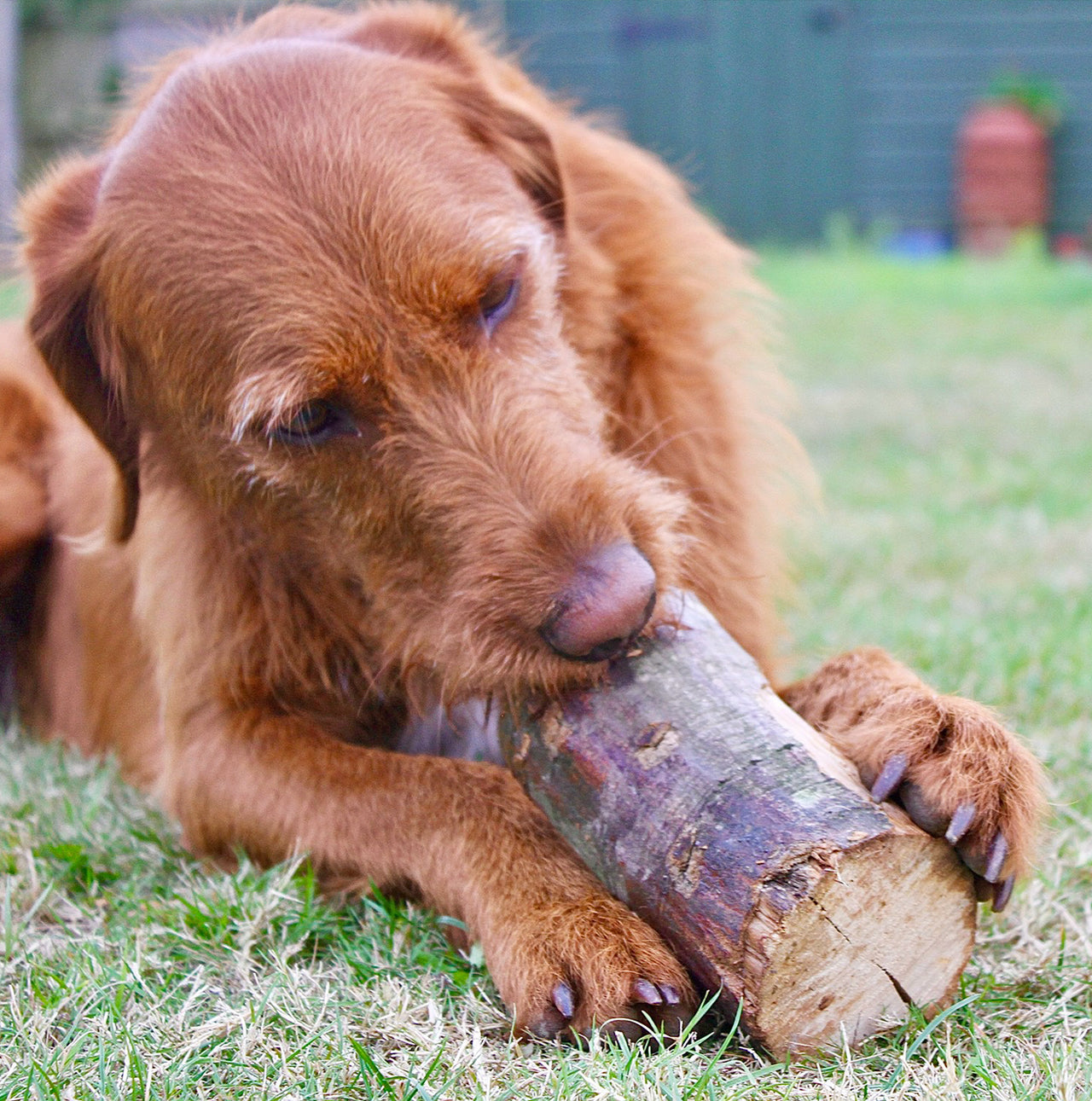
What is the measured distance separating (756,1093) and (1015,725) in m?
1.77

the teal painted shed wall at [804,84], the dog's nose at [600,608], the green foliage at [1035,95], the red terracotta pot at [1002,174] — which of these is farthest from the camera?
the teal painted shed wall at [804,84]

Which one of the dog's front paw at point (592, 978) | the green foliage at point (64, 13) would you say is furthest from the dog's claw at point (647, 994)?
the green foliage at point (64, 13)

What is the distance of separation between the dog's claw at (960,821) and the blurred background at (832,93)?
13862 millimetres

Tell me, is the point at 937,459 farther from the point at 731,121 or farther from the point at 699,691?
the point at 731,121

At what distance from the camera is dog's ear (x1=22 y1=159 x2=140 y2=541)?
2910mm

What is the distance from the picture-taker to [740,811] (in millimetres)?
2076

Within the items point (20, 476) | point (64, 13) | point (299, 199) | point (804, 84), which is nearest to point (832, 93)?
point (804, 84)

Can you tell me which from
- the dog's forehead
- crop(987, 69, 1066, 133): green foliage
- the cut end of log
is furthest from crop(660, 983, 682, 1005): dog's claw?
crop(987, 69, 1066, 133): green foliage

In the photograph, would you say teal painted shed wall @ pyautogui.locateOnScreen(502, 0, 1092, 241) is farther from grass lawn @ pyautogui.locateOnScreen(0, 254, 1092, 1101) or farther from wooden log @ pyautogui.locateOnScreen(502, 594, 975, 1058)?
wooden log @ pyautogui.locateOnScreen(502, 594, 975, 1058)

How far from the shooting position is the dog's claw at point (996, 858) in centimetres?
213

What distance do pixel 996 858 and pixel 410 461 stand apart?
3.99 ft

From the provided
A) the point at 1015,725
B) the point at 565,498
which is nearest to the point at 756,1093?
the point at 565,498

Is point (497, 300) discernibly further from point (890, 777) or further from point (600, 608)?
point (890, 777)

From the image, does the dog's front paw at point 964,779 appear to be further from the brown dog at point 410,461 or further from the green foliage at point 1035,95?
the green foliage at point 1035,95
